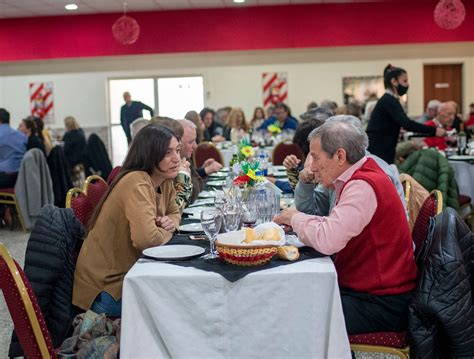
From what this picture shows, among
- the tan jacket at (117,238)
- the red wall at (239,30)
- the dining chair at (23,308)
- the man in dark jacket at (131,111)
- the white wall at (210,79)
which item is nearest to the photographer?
the dining chair at (23,308)

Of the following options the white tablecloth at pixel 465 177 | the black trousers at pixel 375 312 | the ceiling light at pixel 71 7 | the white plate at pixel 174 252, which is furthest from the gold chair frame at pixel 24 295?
the ceiling light at pixel 71 7

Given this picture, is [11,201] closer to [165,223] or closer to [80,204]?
[80,204]

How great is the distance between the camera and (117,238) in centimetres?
260

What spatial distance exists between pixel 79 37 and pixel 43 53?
707 mm

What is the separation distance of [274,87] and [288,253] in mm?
10952

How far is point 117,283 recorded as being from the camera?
101 inches

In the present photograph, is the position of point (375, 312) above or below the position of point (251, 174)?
below

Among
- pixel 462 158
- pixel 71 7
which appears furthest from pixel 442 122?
pixel 71 7

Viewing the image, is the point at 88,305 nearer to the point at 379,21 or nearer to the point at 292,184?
the point at 292,184

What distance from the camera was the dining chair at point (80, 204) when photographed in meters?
3.05

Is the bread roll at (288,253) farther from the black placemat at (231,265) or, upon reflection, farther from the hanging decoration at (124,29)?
the hanging decoration at (124,29)

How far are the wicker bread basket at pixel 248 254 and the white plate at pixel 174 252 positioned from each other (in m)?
0.19

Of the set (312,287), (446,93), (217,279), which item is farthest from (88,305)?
(446,93)

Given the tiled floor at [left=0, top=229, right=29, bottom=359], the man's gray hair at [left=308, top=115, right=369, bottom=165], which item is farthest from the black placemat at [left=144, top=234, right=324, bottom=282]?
the tiled floor at [left=0, top=229, right=29, bottom=359]
